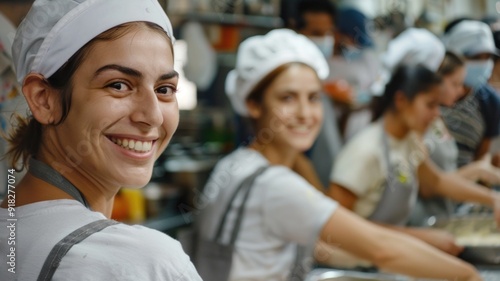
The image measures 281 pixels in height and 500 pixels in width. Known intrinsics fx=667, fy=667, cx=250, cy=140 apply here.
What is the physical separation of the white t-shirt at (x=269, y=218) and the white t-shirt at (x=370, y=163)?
1.23ft

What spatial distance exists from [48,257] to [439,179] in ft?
4.23

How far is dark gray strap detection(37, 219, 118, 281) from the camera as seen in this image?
2.00 ft

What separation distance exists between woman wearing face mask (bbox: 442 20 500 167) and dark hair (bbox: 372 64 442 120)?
0.24ft

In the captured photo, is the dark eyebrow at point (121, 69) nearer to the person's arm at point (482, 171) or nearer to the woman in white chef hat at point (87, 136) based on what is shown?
A: the woman in white chef hat at point (87, 136)

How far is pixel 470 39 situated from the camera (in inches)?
61.7

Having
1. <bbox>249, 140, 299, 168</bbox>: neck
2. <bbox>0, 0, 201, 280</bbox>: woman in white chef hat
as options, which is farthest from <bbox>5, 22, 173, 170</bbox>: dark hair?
<bbox>249, 140, 299, 168</bbox>: neck

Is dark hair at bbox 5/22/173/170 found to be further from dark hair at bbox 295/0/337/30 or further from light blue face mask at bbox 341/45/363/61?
light blue face mask at bbox 341/45/363/61

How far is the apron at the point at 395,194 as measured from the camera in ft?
5.53

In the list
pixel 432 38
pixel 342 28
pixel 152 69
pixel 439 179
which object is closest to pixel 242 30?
pixel 342 28

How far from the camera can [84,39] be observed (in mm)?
635

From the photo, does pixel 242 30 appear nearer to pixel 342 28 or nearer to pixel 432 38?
pixel 342 28

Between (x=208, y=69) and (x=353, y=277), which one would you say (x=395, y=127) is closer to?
(x=353, y=277)

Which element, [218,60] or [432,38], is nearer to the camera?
[432,38]

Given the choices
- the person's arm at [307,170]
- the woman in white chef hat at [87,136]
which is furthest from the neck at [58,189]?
the person's arm at [307,170]
